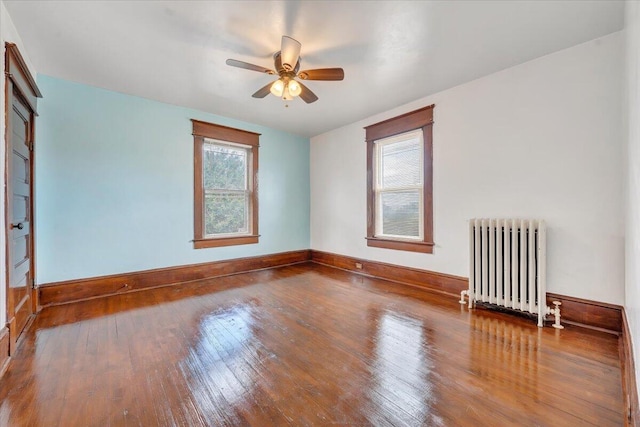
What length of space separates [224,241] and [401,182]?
9.70 feet

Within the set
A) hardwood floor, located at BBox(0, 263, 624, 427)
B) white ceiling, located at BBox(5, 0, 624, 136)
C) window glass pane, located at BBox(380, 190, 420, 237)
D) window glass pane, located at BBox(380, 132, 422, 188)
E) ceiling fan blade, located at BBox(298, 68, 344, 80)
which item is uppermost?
white ceiling, located at BBox(5, 0, 624, 136)

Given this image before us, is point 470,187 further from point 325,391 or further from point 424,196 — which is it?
point 325,391

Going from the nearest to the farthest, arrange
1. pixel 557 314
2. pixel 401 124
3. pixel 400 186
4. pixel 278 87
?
1. pixel 557 314
2. pixel 278 87
3. pixel 401 124
4. pixel 400 186

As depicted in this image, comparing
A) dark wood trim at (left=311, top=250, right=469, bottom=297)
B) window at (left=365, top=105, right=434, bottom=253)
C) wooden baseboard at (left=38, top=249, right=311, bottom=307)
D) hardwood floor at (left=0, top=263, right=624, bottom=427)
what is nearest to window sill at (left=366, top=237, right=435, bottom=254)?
window at (left=365, top=105, right=434, bottom=253)

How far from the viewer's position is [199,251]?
167 inches

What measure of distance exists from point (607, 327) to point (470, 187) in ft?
5.64

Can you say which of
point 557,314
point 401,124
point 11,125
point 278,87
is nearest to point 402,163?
point 401,124

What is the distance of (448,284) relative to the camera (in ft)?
11.3

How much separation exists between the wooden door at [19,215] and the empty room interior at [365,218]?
0.04 meters

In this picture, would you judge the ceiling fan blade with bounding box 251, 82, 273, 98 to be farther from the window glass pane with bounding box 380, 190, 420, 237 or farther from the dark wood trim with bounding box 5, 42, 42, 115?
the window glass pane with bounding box 380, 190, 420, 237

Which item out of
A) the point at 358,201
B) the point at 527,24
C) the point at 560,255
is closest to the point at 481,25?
the point at 527,24

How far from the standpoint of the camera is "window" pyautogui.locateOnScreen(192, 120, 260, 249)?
A: 13.8 ft

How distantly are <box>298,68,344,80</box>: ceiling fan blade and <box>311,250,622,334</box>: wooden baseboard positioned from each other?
8.78ft

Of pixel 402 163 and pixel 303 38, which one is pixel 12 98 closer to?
pixel 303 38
